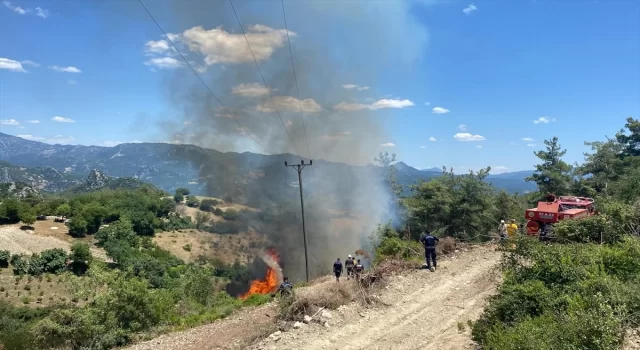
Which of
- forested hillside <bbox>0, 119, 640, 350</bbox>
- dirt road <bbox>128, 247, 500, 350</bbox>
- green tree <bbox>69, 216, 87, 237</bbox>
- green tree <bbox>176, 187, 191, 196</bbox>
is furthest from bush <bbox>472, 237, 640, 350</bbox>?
green tree <bbox>176, 187, 191, 196</bbox>

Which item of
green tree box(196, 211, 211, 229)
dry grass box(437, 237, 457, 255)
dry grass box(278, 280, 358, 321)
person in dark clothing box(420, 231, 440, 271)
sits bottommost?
green tree box(196, 211, 211, 229)

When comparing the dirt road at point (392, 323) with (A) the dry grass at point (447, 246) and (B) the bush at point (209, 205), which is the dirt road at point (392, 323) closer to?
(A) the dry grass at point (447, 246)

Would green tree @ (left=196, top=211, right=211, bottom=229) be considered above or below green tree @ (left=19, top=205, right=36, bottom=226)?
below

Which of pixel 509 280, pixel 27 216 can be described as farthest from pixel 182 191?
pixel 509 280

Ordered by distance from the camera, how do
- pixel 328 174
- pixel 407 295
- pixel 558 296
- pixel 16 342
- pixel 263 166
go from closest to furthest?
pixel 558 296, pixel 407 295, pixel 16 342, pixel 328 174, pixel 263 166

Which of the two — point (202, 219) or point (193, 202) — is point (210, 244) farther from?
point (193, 202)

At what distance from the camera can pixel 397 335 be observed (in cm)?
1064

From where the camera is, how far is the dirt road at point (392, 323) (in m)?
10.3

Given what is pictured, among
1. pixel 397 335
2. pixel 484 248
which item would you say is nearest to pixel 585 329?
pixel 397 335

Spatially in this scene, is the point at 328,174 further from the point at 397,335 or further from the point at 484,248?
the point at 397,335

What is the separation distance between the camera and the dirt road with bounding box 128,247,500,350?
407 inches

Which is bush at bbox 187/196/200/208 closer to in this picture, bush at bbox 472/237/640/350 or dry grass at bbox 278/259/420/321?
dry grass at bbox 278/259/420/321

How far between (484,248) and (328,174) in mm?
71896

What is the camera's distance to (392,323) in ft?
37.4
